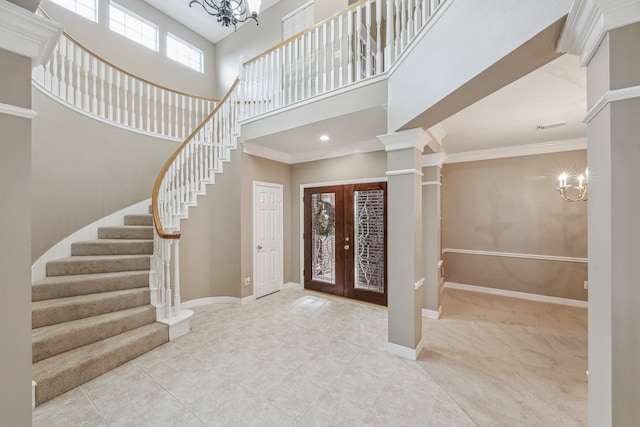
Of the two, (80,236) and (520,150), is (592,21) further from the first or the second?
(80,236)

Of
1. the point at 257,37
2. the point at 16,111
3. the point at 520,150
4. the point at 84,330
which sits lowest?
the point at 84,330

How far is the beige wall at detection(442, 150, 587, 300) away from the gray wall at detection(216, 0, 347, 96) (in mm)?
3807

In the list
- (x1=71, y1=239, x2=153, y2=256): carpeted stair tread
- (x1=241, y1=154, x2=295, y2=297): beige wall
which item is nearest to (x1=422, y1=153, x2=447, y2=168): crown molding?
(x1=241, y1=154, x2=295, y2=297): beige wall

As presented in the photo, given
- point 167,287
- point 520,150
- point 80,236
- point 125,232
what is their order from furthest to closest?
point 520,150 → point 125,232 → point 80,236 → point 167,287

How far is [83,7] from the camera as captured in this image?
4.42 meters

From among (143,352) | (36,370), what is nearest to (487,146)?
(143,352)

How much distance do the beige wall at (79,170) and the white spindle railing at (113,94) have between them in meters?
0.20

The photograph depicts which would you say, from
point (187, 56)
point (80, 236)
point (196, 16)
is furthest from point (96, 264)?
point (196, 16)

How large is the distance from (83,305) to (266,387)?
2.11 meters

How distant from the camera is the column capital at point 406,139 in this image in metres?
2.44

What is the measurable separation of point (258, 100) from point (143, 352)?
11.7ft

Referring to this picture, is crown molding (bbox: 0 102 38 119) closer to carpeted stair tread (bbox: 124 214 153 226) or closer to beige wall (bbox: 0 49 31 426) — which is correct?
beige wall (bbox: 0 49 31 426)

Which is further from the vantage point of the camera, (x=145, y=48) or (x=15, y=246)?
(x=145, y=48)

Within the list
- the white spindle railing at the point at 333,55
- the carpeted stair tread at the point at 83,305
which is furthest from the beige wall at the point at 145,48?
the carpeted stair tread at the point at 83,305
